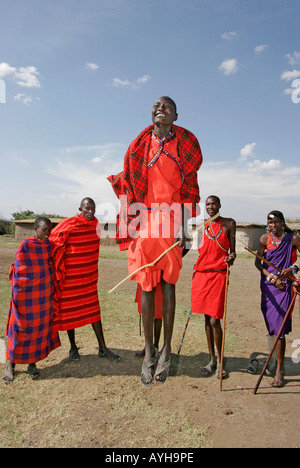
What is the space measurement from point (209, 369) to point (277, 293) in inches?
47.1

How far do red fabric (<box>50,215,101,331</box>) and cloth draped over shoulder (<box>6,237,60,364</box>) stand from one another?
15 centimetres

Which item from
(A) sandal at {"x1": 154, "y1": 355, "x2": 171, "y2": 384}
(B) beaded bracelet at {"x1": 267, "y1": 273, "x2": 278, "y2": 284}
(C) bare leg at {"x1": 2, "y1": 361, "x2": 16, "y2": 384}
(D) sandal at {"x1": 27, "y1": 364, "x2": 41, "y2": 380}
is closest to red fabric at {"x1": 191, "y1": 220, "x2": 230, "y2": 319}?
(B) beaded bracelet at {"x1": 267, "y1": 273, "x2": 278, "y2": 284}

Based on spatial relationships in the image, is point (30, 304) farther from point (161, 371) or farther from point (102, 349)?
point (161, 371)

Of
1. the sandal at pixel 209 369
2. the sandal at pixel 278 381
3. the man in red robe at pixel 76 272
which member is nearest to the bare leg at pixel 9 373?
the man in red robe at pixel 76 272

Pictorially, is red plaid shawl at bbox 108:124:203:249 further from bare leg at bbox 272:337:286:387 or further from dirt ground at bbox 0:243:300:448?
bare leg at bbox 272:337:286:387

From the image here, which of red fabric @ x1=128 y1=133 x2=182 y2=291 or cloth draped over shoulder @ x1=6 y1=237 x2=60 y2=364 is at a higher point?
red fabric @ x1=128 y1=133 x2=182 y2=291

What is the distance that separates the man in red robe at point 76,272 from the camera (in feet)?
13.9

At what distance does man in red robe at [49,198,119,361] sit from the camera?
4.24m

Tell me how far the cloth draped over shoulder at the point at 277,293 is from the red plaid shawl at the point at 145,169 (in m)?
1.19

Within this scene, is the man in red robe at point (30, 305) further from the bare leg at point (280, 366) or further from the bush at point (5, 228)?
the bush at point (5, 228)

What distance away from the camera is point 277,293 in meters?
4.15

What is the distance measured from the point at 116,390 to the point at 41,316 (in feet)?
4.03

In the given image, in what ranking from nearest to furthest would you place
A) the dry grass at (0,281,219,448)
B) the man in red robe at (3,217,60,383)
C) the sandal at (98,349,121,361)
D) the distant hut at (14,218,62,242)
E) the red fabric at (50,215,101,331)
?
the dry grass at (0,281,219,448)
the man in red robe at (3,217,60,383)
the red fabric at (50,215,101,331)
the sandal at (98,349,121,361)
the distant hut at (14,218,62,242)
